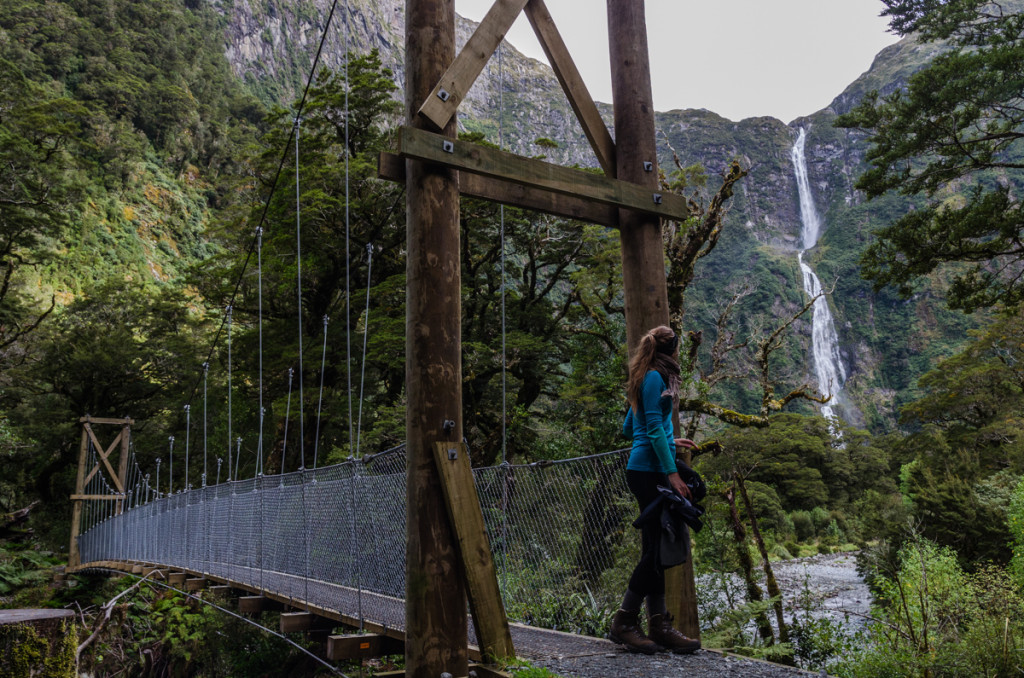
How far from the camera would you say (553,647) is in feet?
11.0

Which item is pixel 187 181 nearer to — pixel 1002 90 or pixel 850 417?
pixel 1002 90

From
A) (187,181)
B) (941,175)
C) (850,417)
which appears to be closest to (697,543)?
(941,175)

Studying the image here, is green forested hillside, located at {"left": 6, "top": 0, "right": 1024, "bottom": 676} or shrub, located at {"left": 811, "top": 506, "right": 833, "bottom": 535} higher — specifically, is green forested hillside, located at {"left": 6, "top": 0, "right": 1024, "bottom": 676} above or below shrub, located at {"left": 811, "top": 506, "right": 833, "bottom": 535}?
above

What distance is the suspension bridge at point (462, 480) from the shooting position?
2838 mm

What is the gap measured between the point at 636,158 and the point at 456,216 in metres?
1.11

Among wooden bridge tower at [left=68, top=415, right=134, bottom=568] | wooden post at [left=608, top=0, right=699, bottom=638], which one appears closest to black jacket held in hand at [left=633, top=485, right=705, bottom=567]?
wooden post at [left=608, top=0, right=699, bottom=638]

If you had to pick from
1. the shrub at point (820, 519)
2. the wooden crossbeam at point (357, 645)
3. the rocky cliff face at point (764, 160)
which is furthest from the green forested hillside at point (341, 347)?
the rocky cliff face at point (764, 160)

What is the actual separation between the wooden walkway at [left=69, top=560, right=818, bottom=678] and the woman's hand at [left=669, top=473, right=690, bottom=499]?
629mm

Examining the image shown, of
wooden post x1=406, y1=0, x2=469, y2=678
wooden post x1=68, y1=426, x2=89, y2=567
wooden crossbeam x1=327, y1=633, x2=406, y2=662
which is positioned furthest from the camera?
wooden post x1=68, y1=426, x2=89, y2=567

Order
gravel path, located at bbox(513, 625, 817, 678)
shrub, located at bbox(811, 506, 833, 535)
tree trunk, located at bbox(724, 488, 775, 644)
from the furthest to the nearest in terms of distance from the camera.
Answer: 1. shrub, located at bbox(811, 506, 833, 535)
2. tree trunk, located at bbox(724, 488, 775, 644)
3. gravel path, located at bbox(513, 625, 817, 678)

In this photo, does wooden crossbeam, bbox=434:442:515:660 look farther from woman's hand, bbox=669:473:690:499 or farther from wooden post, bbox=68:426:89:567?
wooden post, bbox=68:426:89:567

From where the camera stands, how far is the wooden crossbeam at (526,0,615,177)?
142 inches

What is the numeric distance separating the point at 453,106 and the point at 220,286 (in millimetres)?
14226

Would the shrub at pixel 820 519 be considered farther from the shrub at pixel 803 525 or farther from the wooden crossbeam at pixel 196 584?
the wooden crossbeam at pixel 196 584
